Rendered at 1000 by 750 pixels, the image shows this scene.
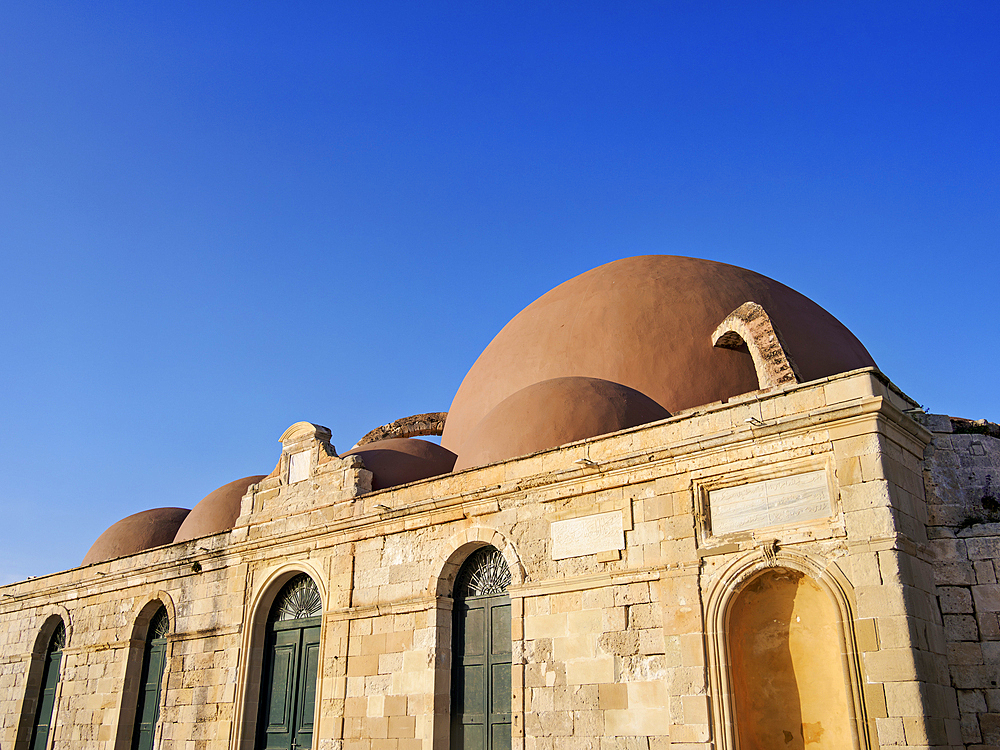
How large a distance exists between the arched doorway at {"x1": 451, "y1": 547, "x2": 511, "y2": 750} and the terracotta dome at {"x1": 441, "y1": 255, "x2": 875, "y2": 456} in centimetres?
183

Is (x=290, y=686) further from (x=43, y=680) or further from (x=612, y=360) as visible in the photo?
(x=43, y=680)

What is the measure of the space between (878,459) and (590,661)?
304 cm

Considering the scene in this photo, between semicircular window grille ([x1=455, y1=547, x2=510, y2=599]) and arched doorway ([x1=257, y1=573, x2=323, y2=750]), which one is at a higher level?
semicircular window grille ([x1=455, y1=547, x2=510, y2=599])

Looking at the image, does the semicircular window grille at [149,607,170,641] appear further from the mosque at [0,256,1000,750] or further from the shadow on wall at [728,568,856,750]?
the shadow on wall at [728,568,856,750]

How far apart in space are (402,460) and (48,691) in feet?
25.7

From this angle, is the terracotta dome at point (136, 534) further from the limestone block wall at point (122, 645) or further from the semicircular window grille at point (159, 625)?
the semicircular window grille at point (159, 625)

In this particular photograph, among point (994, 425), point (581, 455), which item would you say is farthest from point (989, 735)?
point (581, 455)

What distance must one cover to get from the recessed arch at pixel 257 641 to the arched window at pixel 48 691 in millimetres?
4929

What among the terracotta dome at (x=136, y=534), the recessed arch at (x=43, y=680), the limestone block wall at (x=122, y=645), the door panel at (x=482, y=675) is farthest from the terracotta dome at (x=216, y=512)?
the door panel at (x=482, y=675)

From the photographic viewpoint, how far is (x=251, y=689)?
10.4 m

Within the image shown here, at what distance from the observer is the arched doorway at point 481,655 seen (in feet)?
27.3

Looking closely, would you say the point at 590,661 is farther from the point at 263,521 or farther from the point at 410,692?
the point at 263,521

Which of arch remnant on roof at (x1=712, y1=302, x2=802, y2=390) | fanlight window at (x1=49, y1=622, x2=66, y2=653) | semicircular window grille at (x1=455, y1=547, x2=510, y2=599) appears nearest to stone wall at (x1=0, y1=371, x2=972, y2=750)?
semicircular window grille at (x1=455, y1=547, x2=510, y2=599)

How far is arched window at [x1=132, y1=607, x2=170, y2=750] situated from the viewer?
1176cm
